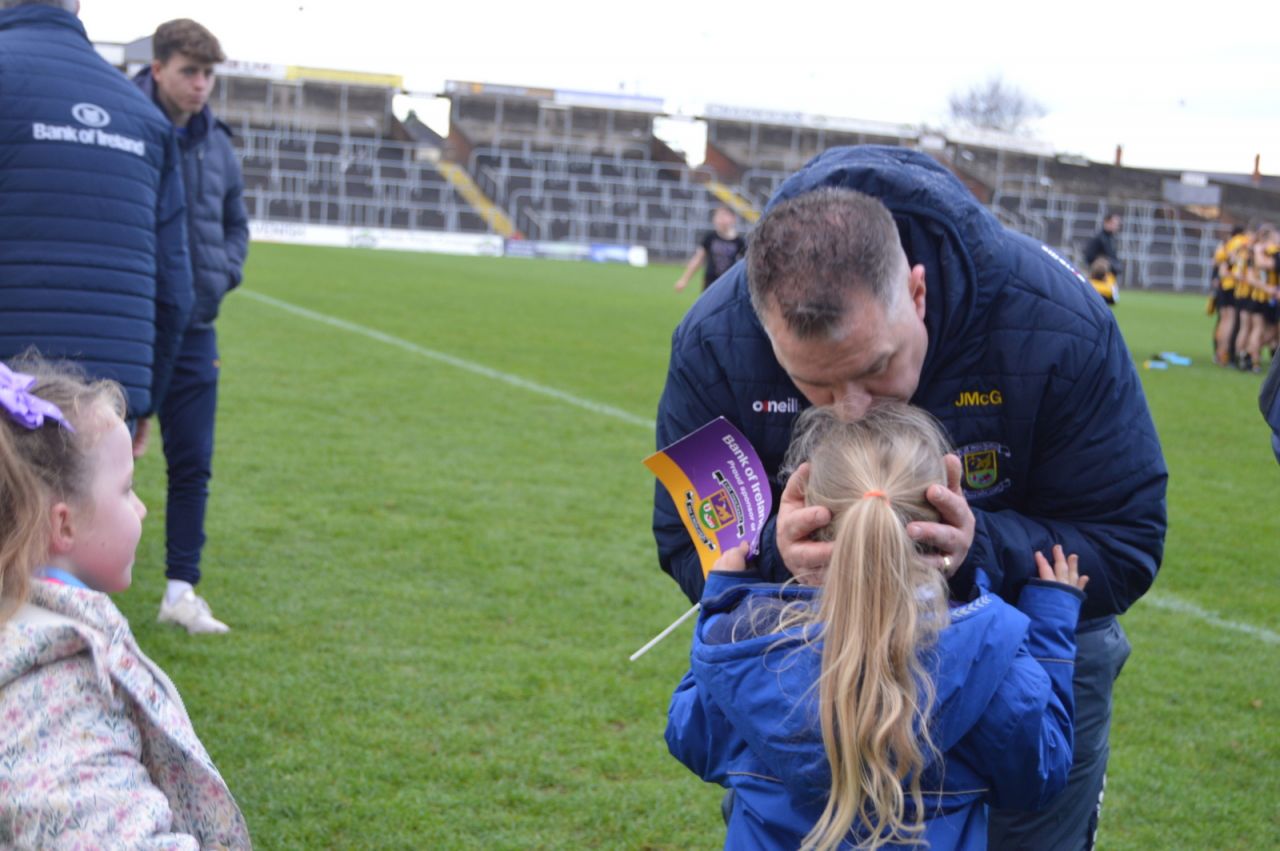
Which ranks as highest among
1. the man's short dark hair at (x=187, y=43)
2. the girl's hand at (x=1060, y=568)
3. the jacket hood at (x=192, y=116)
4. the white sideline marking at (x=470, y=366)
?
the man's short dark hair at (x=187, y=43)

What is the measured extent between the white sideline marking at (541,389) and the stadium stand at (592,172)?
87.8 ft

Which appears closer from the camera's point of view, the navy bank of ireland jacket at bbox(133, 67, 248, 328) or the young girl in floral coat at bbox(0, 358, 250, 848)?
the young girl in floral coat at bbox(0, 358, 250, 848)

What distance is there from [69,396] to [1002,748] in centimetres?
155

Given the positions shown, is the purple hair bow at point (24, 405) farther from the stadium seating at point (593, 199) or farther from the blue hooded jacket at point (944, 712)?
the stadium seating at point (593, 199)

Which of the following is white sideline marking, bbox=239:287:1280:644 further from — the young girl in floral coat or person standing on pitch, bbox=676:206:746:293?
the young girl in floral coat

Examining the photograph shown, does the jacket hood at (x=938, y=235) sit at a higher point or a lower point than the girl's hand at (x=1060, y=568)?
higher

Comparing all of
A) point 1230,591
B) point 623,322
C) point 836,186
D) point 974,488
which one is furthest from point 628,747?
point 623,322

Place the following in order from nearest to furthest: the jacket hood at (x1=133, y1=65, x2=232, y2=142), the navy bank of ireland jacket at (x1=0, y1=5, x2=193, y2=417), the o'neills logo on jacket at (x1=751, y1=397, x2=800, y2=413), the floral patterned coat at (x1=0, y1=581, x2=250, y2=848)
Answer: the floral patterned coat at (x1=0, y1=581, x2=250, y2=848)
the o'neills logo on jacket at (x1=751, y1=397, x2=800, y2=413)
the navy bank of ireland jacket at (x1=0, y1=5, x2=193, y2=417)
the jacket hood at (x1=133, y1=65, x2=232, y2=142)

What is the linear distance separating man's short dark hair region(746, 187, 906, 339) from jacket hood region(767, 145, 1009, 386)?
0.18m

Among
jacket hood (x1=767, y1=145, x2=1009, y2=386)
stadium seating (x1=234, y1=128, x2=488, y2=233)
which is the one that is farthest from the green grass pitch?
stadium seating (x1=234, y1=128, x2=488, y2=233)

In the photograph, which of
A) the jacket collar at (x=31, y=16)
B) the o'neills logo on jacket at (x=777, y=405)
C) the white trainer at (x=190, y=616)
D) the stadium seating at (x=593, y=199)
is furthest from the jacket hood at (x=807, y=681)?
the stadium seating at (x=593, y=199)

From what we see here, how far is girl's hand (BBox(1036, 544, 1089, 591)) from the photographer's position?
2211 mm

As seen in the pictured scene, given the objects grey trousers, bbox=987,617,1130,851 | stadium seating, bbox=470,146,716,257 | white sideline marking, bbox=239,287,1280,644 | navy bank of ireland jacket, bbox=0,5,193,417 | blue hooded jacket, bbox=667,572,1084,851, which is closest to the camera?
blue hooded jacket, bbox=667,572,1084,851

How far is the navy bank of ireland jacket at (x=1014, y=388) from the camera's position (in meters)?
2.26
